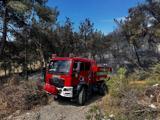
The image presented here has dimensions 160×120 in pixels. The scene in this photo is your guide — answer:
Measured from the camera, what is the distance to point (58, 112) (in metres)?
11.4

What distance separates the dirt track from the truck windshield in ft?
5.55

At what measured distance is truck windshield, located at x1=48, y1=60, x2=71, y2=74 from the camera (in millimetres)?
12344

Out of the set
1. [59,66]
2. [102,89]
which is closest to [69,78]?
[59,66]

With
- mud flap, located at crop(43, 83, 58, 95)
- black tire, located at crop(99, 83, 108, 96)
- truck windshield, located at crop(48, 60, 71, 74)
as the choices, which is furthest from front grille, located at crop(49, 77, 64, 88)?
black tire, located at crop(99, 83, 108, 96)

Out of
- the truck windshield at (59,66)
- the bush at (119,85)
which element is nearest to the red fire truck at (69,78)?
the truck windshield at (59,66)

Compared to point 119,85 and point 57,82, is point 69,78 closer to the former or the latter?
point 57,82

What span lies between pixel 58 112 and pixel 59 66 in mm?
2353

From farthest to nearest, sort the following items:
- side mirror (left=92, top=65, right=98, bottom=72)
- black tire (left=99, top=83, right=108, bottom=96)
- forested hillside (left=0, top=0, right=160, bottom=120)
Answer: black tire (left=99, top=83, right=108, bottom=96) → side mirror (left=92, top=65, right=98, bottom=72) → forested hillside (left=0, top=0, right=160, bottom=120)

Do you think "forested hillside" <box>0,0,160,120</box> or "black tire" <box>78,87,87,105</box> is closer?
"forested hillside" <box>0,0,160,120</box>

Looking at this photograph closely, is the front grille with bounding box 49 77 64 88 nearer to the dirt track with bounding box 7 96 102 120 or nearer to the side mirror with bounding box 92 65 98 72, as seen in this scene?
the dirt track with bounding box 7 96 102 120

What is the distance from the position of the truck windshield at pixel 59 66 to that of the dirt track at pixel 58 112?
5.55 ft

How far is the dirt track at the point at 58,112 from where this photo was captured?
10.6m

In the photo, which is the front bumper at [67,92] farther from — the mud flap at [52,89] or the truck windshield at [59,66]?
the truck windshield at [59,66]

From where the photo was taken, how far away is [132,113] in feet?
29.1
